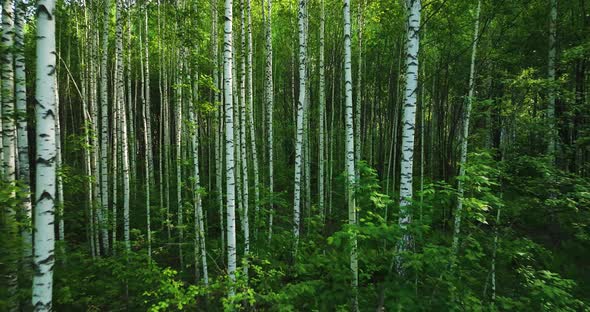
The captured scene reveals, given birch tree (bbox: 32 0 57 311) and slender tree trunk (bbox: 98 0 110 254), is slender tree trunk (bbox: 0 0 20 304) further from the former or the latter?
slender tree trunk (bbox: 98 0 110 254)

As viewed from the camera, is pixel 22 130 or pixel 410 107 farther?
pixel 410 107

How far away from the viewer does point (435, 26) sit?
8.84 meters

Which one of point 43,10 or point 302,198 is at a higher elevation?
point 43,10

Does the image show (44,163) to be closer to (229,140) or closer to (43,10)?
(43,10)

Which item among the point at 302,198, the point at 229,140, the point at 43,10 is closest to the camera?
the point at 43,10

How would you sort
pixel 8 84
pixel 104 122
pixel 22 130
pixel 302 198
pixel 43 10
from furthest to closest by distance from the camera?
pixel 302 198, pixel 104 122, pixel 22 130, pixel 8 84, pixel 43 10

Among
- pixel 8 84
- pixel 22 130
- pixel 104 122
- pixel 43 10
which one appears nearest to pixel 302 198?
pixel 104 122

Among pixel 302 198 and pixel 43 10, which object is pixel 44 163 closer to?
pixel 43 10

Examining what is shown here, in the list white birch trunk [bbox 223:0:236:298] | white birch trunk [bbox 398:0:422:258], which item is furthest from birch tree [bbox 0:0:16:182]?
white birch trunk [bbox 398:0:422:258]

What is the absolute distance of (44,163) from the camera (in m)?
2.52

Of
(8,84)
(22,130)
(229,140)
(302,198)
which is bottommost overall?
(302,198)

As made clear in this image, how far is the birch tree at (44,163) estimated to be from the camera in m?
2.46

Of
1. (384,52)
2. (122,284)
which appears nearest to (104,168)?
(122,284)

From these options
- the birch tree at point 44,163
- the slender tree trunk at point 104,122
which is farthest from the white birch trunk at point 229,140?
the slender tree trunk at point 104,122
